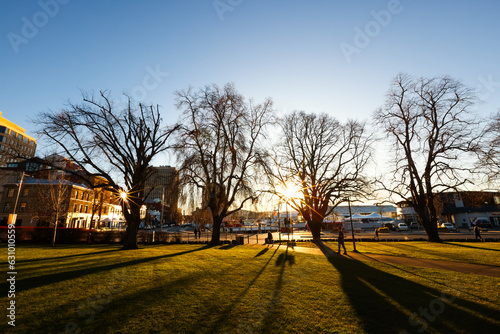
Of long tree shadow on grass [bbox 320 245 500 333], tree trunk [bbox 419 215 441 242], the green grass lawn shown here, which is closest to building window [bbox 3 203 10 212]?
the green grass lawn

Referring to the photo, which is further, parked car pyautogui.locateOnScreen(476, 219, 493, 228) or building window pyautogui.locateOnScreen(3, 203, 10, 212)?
parked car pyautogui.locateOnScreen(476, 219, 493, 228)

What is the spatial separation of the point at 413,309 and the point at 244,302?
426cm

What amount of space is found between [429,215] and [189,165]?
26.9 m

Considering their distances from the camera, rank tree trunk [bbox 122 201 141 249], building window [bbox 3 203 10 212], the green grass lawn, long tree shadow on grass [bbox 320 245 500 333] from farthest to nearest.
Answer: building window [bbox 3 203 10 212] → tree trunk [bbox 122 201 141 249] → long tree shadow on grass [bbox 320 245 500 333] → the green grass lawn

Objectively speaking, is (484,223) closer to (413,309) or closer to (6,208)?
(413,309)

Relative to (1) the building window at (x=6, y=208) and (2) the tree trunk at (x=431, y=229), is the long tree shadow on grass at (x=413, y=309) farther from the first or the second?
(1) the building window at (x=6, y=208)

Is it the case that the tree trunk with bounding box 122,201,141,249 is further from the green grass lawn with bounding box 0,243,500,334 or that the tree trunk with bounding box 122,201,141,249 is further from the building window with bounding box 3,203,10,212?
the building window with bounding box 3,203,10,212

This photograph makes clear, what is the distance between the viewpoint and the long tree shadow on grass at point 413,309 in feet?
15.7

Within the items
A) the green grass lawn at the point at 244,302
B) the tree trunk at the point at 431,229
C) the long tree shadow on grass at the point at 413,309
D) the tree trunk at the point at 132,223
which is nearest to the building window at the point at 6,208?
the tree trunk at the point at 132,223

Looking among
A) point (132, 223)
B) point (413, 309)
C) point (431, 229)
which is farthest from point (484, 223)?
point (132, 223)

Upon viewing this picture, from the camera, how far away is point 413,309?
5707mm

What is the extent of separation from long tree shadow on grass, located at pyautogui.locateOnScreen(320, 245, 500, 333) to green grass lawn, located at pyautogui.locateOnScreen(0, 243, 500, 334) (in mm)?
23

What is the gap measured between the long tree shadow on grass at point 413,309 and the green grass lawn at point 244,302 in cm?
2

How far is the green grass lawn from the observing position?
466 centimetres
